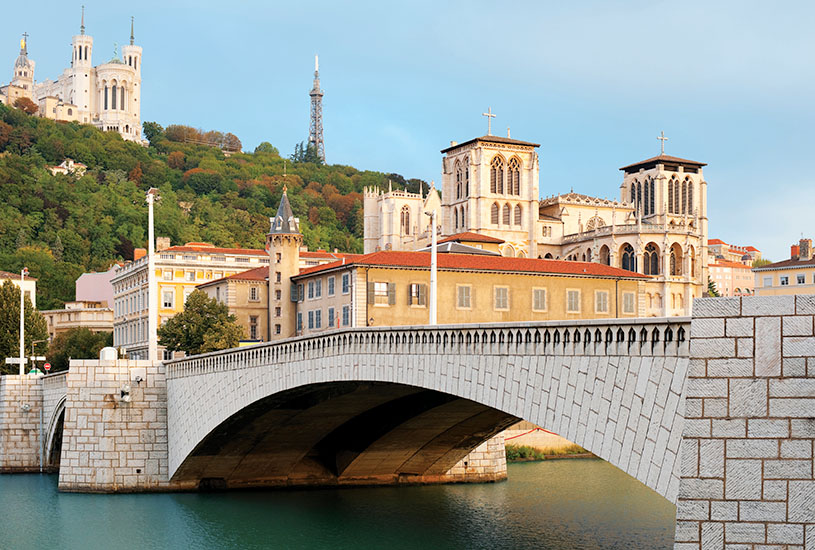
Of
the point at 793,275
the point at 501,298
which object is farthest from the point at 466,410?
the point at 501,298

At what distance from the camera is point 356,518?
36625 mm

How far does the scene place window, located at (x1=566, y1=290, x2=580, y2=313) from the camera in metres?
60.2

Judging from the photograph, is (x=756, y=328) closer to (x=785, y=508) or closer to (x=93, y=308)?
(x=785, y=508)

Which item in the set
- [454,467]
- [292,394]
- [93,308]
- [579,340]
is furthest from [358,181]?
[579,340]

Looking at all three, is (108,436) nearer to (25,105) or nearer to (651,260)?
(651,260)

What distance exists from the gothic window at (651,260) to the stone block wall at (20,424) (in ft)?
227

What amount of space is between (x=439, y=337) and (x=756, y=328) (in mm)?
12171

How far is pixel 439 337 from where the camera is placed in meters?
25.8

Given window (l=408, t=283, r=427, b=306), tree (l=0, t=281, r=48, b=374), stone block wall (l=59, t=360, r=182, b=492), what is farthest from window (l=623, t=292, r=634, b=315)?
tree (l=0, t=281, r=48, b=374)

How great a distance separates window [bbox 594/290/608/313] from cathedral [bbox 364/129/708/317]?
4000 cm

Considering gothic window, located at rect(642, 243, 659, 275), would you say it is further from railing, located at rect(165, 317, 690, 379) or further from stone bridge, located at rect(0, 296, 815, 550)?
railing, located at rect(165, 317, 690, 379)

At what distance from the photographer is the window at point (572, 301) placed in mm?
60188

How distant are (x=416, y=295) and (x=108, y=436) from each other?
71.5 feet

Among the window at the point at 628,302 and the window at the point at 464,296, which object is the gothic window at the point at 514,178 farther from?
the window at the point at 464,296
